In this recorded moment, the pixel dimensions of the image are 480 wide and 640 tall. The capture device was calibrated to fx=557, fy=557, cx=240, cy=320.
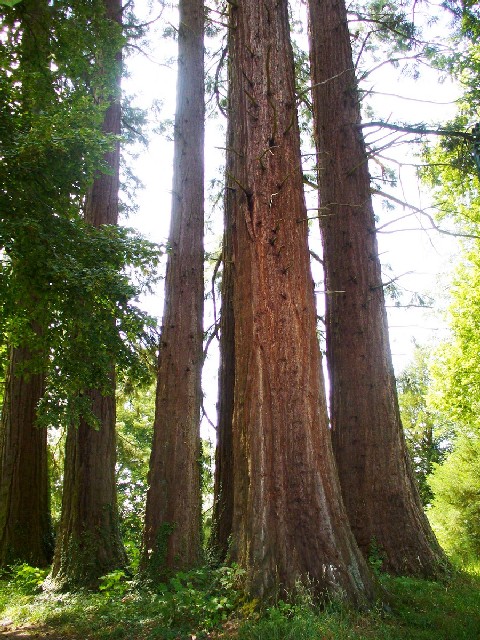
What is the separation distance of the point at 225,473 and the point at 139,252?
10.7 ft

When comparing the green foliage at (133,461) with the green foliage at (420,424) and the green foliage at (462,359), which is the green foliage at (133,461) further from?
the green foliage at (420,424)

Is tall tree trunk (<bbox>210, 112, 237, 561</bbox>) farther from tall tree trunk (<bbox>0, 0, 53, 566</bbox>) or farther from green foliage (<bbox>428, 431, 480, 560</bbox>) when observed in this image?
green foliage (<bbox>428, 431, 480, 560</bbox>)

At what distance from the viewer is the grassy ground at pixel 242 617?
3.81m

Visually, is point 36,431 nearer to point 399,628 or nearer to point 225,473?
point 225,473

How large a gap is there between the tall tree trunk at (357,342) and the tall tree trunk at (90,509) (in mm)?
3280

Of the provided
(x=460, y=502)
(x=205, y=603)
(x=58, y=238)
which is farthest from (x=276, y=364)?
(x=460, y=502)

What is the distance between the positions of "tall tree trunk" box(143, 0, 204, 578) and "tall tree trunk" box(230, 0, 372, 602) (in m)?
1.91

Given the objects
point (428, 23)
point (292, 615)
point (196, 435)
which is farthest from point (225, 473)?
point (428, 23)

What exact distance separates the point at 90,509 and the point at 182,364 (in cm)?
278

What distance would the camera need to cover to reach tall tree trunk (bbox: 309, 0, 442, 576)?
640cm

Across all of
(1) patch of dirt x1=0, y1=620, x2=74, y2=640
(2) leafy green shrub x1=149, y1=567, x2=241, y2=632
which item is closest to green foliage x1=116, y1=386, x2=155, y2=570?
(1) patch of dirt x1=0, y1=620, x2=74, y2=640

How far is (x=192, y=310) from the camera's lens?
25.4 ft

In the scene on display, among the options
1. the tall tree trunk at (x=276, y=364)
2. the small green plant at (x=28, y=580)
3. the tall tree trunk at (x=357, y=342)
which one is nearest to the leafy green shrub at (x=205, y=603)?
the tall tree trunk at (x=276, y=364)

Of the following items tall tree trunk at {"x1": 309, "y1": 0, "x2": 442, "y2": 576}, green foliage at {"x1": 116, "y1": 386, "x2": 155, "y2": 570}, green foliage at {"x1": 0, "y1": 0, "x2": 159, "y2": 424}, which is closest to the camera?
green foliage at {"x1": 0, "y1": 0, "x2": 159, "y2": 424}
